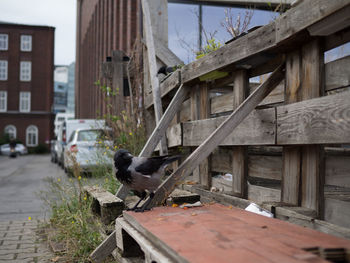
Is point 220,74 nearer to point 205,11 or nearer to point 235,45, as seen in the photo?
point 235,45

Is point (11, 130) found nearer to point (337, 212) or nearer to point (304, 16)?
point (304, 16)

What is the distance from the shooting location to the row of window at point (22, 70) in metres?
49.7

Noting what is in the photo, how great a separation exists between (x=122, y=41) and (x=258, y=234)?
15.5 metres

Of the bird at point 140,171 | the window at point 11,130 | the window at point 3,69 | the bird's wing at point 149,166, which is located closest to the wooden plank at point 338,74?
the bird at point 140,171

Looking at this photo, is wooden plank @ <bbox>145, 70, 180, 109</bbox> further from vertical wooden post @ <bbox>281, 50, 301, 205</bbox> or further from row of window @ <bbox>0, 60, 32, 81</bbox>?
row of window @ <bbox>0, 60, 32, 81</bbox>

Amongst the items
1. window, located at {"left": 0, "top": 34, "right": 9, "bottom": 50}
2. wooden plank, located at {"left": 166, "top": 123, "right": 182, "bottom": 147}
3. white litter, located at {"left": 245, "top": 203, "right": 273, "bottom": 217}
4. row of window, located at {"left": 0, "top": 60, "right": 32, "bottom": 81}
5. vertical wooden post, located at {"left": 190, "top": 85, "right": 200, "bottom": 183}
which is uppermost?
window, located at {"left": 0, "top": 34, "right": 9, "bottom": 50}

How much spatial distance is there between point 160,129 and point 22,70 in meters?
51.2

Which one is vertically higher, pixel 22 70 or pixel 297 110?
pixel 22 70

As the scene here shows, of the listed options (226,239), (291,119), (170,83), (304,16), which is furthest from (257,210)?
(170,83)

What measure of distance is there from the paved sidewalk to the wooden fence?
2.16 m

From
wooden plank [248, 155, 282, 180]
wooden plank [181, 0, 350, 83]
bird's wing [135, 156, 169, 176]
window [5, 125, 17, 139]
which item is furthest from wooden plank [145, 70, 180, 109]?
window [5, 125, 17, 139]

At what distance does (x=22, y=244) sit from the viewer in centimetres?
454

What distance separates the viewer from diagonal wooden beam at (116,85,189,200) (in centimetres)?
385

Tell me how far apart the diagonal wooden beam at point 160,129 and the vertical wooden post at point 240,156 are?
80 cm
